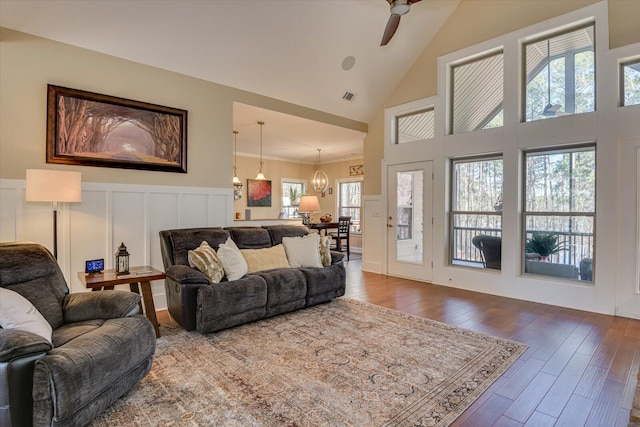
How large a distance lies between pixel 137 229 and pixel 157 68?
1840 mm

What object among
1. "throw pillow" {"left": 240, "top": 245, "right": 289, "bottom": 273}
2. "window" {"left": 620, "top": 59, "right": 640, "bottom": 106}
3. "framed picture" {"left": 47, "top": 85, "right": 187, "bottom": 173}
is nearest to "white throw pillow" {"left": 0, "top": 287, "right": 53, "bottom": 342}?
"framed picture" {"left": 47, "top": 85, "right": 187, "bottom": 173}

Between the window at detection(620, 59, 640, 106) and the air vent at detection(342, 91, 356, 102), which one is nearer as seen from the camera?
the window at detection(620, 59, 640, 106)

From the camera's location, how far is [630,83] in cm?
355

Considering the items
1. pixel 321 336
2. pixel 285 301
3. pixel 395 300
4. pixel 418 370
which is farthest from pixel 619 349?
pixel 285 301

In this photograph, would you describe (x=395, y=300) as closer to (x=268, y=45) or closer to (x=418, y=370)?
(x=418, y=370)

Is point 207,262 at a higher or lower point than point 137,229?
lower

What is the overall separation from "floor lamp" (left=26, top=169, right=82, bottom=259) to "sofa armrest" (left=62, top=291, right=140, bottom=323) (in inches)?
39.1

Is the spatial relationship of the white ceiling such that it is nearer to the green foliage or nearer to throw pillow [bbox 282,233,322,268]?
throw pillow [bbox 282,233,322,268]

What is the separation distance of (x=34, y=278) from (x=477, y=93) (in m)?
5.39

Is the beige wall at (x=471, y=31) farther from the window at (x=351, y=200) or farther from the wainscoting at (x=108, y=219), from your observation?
the window at (x=351, y=200)

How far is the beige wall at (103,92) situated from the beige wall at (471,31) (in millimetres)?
2090

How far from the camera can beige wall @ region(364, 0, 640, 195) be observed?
3535 mm

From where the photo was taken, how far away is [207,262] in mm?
3234

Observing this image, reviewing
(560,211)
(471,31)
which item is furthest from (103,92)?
(560,211)
